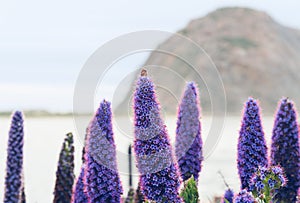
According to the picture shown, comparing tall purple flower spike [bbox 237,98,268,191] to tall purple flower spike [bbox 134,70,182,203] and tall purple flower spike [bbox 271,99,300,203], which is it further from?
tall purple flower spike [bbox 134,70,182,203]

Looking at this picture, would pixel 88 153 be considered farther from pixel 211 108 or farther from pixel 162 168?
pixel 211 108

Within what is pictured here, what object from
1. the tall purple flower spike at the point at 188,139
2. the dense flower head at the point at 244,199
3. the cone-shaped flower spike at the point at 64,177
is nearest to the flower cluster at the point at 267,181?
the dense flower head at the point at 244,199

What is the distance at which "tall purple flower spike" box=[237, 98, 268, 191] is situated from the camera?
7.65 meters

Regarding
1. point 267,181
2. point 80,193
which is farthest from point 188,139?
point 267,181

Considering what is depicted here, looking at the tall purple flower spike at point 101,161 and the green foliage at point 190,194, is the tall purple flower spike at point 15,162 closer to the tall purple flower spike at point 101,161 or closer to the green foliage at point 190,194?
the tall purple flower spike at point 101,161

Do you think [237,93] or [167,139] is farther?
[237,93]

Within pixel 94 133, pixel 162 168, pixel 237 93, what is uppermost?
pixel 237 93

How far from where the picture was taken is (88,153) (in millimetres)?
7172

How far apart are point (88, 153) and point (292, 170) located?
2895 mm

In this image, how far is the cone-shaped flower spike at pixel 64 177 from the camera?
8.95 metres

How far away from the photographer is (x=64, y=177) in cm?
898

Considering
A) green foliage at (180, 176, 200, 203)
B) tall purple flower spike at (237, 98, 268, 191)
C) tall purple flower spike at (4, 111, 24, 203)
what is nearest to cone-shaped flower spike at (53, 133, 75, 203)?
tall purple flower spike at (4, 111, 24, 203)

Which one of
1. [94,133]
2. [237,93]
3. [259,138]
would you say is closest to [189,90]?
[259,138]

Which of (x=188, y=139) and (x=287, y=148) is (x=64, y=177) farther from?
(x=287, y=148)
